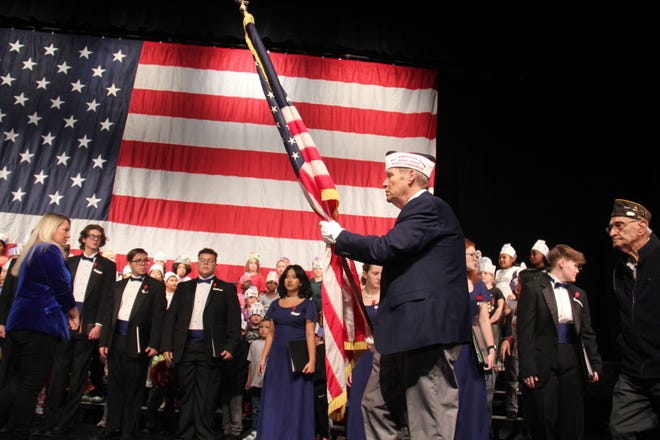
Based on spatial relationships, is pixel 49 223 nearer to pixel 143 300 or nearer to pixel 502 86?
pixel 143 300

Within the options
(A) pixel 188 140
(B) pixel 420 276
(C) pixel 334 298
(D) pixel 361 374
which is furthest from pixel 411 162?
(A) pixel 188 140

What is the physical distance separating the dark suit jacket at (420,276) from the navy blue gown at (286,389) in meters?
2.88

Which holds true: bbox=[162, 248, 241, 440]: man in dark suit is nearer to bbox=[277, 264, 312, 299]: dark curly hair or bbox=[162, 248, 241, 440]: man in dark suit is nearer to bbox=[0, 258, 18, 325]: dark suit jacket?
bbox=[277, 264, 312, 299]: dark curly hair

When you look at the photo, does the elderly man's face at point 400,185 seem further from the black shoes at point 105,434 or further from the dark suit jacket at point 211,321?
the black shoes at point 105,434

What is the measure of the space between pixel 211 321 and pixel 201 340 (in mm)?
237

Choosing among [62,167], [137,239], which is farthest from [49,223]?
[62,167]

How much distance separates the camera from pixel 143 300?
641 centimetres

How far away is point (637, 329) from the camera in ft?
11.8

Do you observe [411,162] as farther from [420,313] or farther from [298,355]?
[298,355]

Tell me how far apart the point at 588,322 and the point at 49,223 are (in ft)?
14.1

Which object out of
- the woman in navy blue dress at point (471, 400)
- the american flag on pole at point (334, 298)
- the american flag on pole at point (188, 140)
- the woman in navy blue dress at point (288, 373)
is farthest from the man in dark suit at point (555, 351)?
the american flag on pole at point (188, 140)

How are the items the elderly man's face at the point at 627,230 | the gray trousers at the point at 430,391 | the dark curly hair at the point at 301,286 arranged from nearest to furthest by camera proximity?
the gray trousers at the point at 430,391 < the elderly man's face at the point at 627,230 < the dark curly hair at the point at 301,286

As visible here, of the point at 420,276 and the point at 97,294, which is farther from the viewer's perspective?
the point at 97,294

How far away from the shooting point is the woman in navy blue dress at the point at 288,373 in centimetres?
567
